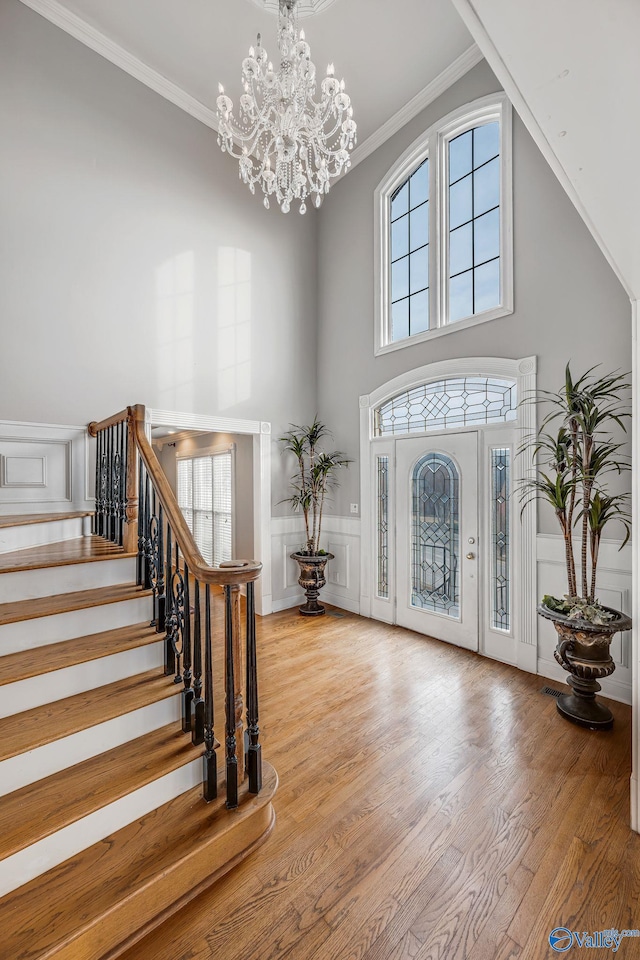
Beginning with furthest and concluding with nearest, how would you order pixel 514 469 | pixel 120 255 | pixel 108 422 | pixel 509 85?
pixel 120 255 < pixel 514 469 < pixel 108 422 < pixel 509 85

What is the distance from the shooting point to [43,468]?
3.22 m

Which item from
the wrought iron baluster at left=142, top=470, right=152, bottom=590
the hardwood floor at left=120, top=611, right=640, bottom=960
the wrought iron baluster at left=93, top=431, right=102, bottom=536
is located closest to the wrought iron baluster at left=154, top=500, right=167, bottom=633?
the wrought iron baluster at left=142, top=470, right=152, bottom=590

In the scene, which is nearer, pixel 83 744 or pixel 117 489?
pixel 83 744

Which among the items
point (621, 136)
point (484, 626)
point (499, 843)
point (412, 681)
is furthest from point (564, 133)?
point (484, 626)

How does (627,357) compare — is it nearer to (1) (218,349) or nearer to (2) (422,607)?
(2) (422,607)

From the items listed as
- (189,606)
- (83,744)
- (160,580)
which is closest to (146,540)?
(160,580)

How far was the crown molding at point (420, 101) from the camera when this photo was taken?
3.71 m

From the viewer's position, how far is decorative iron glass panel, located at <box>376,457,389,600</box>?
14.5ft

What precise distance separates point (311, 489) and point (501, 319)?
260cm

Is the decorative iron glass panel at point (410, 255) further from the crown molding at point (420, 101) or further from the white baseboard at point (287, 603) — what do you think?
the white baseboard at point (287, 603)

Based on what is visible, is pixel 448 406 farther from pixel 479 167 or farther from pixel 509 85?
pixel 509 85

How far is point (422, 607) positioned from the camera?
4.05 metres

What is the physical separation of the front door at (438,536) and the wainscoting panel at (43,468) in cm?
294

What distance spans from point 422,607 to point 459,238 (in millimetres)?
3618
